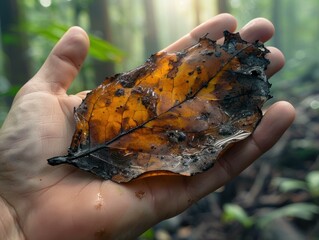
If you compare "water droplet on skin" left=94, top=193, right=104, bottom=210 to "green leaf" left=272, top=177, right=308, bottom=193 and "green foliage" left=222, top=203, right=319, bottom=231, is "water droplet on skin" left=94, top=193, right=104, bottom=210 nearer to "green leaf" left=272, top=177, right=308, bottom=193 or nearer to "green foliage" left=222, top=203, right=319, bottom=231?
"green foliage" left=222, top=203, right=319, bottom=231

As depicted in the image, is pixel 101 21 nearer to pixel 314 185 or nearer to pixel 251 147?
pixel 314 185

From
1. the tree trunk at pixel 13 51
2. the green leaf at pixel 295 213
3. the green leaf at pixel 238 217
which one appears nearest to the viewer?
the green leaf at pixel 295 213

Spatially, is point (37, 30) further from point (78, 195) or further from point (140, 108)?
point (78, 195)

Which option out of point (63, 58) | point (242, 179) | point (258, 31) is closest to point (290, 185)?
point (242, 179)

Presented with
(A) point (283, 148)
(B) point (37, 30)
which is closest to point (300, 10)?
(A) point (283, 148)

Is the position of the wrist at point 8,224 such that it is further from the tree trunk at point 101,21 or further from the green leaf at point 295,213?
the tree trunk at point 101,21

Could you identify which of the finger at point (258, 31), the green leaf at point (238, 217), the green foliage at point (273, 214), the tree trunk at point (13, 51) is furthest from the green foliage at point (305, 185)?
the tree trunk at point (13, 51)

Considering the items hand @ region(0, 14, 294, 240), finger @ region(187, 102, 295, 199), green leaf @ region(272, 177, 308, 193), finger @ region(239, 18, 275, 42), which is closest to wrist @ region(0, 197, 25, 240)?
hand @ region(0, 14, 294, 240)
